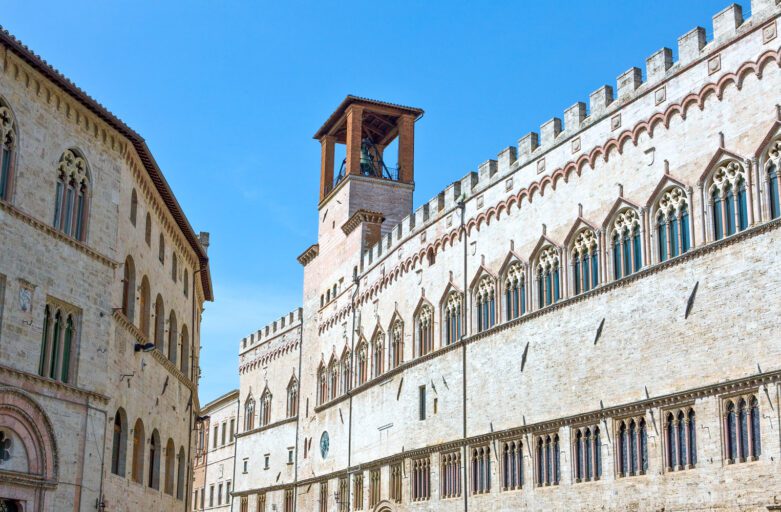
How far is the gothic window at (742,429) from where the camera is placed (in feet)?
72.1

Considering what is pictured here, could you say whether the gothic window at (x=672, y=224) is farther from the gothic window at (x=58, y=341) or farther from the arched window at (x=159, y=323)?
the arched window at (x=159, y=323)

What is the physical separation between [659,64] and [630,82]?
3.69ft

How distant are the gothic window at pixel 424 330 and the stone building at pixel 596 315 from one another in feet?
0.33

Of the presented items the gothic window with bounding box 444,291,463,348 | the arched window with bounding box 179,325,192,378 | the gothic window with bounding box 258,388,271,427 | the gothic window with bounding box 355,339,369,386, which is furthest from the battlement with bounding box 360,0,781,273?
the gothic window with bounding box 258,388,271,427

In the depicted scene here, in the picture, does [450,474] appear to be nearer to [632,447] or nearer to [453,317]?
[453,317]

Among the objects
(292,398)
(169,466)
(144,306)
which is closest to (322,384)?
(292,398)

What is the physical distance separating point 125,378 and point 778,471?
14.7m

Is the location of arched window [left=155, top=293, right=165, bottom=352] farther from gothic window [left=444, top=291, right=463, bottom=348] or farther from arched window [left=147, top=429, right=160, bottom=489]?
gothic window [left=444, top=291, right=463, bottom=348]

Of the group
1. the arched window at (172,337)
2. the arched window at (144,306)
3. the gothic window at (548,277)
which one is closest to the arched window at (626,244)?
the gothic window at (548,277)

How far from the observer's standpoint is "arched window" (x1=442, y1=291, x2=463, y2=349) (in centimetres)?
3447

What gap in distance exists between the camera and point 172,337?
33.0 metres

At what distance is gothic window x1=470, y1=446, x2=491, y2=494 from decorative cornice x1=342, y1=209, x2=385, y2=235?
1411 centimetres

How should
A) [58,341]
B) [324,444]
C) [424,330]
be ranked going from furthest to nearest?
[324,444]
[424,330]
[58,341]

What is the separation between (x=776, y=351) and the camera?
Answer: 851 inches
